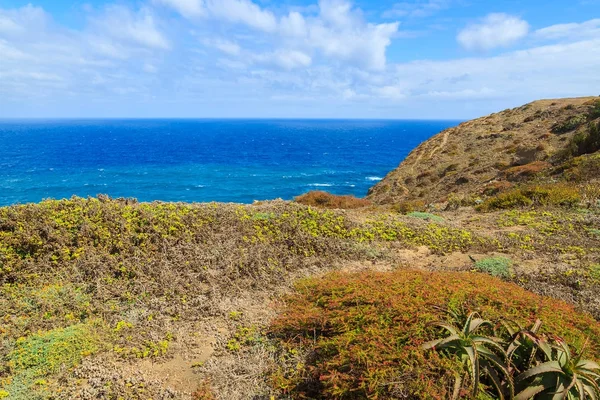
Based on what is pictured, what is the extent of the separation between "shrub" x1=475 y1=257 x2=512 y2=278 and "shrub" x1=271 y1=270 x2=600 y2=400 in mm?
2191

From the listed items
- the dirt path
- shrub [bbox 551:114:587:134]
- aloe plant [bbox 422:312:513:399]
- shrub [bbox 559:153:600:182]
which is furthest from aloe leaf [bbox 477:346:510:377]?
the dirt path

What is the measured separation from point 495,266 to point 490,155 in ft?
106

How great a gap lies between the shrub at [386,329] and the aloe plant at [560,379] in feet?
2.43

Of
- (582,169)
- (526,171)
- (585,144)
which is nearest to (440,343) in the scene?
(582,169)

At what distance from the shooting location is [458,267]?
387 inches

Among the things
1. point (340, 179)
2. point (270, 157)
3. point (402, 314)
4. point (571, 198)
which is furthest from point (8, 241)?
point (270, 157)

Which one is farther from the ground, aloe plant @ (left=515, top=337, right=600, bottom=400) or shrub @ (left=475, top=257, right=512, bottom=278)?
aloe plant @ (left=515, top=337, right=600, bottom=400)

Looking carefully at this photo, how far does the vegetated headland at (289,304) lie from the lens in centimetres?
481

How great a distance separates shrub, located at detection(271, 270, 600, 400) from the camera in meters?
4.57

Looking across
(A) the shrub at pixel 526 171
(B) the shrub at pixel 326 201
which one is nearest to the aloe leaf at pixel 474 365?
(B) the shrub at pixel 326 201

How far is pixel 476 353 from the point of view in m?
4.48

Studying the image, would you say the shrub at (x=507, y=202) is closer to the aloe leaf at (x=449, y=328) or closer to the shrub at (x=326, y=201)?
the shrub at (x=326, y=201)

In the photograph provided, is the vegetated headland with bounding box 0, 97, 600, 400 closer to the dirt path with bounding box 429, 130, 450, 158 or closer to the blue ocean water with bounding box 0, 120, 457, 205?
the dirt path with bounding box 429, 130, 450, 158

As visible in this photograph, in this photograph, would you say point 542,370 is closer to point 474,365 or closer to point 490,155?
point 474,365
